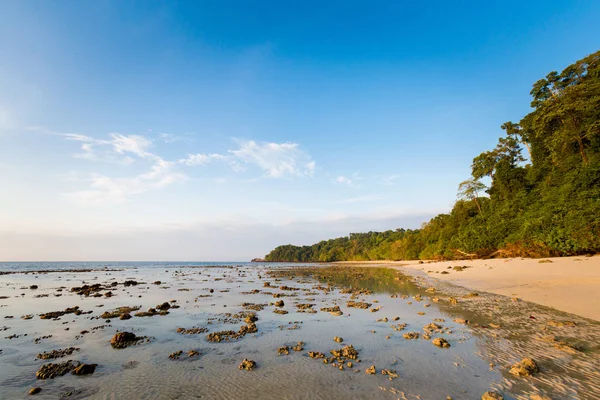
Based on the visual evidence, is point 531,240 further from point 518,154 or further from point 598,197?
point 518,154

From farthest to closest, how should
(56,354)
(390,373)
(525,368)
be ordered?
(56,354) → (390,373) → (525,368)

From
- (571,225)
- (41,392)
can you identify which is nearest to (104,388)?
(41,392)

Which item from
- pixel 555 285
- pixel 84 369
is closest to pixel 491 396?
pixel 84 369

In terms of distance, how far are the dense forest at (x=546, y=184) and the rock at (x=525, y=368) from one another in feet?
95.7

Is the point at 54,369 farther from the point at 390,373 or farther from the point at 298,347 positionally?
the point at 390,373

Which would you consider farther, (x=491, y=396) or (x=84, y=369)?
(x=84, y=369)

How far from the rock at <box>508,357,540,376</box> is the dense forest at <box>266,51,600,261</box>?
29179mm

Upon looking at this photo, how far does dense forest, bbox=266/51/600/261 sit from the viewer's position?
95.7ft

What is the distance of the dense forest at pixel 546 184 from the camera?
29172 millimetres

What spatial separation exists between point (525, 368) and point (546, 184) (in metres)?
47.5

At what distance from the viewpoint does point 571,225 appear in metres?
27.9

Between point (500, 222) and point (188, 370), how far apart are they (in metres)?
53.2

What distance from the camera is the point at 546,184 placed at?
40.4 metres

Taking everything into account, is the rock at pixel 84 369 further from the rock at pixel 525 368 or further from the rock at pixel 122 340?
the rock at pixel 525 368
